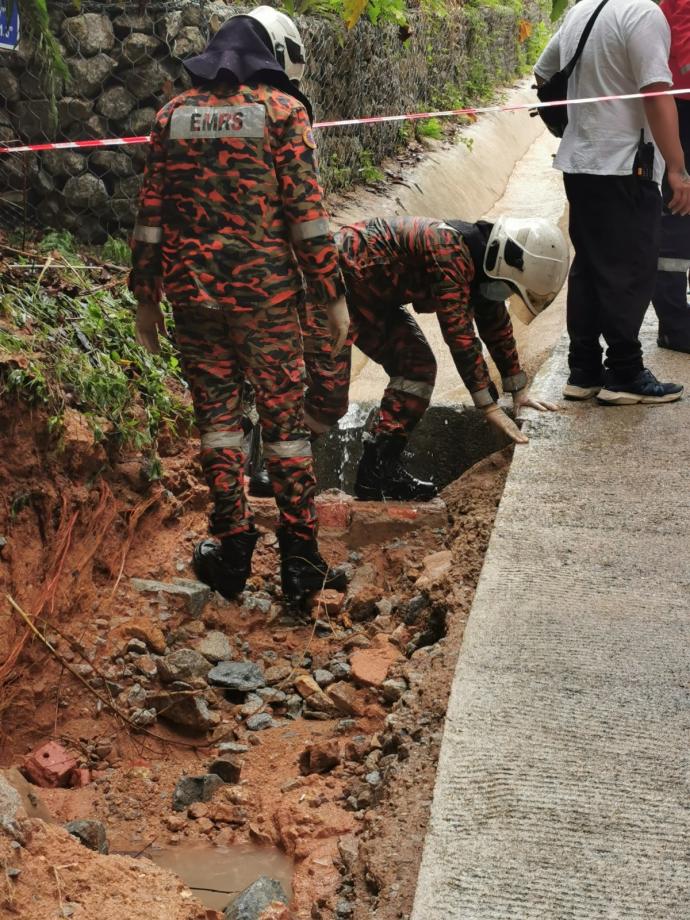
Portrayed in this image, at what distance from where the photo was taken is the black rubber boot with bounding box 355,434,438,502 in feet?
18.0

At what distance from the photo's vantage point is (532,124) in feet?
59.1

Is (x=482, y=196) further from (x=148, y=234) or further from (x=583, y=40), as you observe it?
(x=148, y=234)

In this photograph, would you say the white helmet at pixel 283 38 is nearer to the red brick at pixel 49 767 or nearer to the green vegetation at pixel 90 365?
the green vegetation at pixel 90 365

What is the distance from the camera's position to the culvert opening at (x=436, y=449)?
20.7ft

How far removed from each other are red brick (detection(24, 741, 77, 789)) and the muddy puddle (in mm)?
506

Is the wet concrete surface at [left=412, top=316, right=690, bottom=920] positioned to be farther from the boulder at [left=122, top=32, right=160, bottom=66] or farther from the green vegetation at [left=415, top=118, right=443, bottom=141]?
the green vegetation at [left=415, top=118, right=443, bottom=141]

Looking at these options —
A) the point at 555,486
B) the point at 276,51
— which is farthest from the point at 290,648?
the point at 276,51

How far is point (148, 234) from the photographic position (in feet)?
12.5

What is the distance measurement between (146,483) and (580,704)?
96.6 inches

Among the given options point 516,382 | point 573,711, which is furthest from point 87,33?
point 573,711

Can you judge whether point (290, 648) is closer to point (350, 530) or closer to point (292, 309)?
point (350, 530)

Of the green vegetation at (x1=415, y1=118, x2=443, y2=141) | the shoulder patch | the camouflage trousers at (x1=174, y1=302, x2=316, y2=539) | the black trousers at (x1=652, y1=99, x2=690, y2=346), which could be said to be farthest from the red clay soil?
the green vegetation at (x1=415, y1=118, x2=443, y2=141)

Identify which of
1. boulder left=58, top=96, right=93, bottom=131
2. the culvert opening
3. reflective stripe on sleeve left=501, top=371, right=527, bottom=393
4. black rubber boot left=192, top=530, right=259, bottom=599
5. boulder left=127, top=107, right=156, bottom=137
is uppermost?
boulder left=58, top=96, right=93, bottom=131

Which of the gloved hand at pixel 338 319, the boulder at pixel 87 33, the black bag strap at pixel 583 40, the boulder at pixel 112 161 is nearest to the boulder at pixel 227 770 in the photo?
the gloved hand at pixel 338 319
